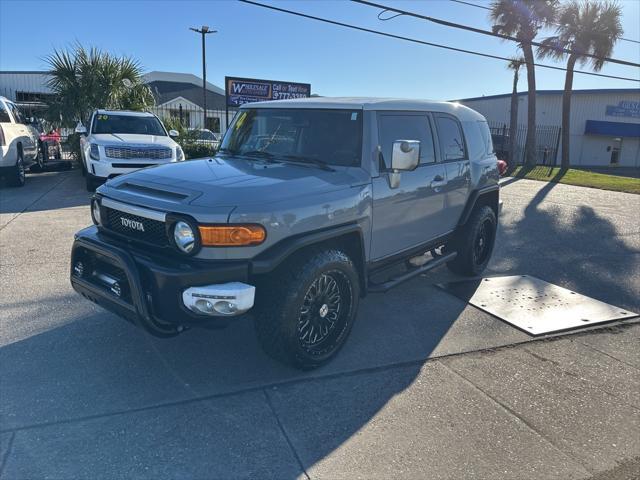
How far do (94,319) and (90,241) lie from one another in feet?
3.80

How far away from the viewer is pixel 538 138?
1358 inches

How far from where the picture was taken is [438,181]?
486cm

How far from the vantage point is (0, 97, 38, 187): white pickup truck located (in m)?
10.9

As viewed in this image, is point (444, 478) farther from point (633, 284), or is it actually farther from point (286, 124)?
point (633, 284)

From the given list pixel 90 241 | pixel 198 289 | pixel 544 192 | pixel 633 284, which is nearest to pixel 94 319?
pixel 90 241

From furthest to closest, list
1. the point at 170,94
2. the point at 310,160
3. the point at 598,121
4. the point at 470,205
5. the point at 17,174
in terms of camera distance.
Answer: the point at 170,94 → the point at 598,121 → the point at 17,174 → the point at 470,205 → the point at 310,160

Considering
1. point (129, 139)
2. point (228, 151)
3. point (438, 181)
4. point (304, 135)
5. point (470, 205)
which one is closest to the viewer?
point (304, 135)

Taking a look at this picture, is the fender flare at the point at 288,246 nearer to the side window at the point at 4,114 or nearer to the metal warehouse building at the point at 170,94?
the side window at the point at 4,114

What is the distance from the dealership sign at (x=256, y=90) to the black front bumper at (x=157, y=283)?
15.1 m

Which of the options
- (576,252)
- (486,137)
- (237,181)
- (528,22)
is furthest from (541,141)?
(237,181)

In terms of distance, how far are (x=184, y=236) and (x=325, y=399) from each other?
1.44 m

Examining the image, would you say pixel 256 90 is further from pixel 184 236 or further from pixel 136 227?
pixel 184 236

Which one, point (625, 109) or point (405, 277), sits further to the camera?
point (625, 109)

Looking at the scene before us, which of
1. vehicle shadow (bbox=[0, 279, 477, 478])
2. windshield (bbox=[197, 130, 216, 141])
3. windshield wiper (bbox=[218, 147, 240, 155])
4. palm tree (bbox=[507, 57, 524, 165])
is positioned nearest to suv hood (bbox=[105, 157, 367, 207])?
windshield wiper (bbox=[218, 147, 240, 155])
